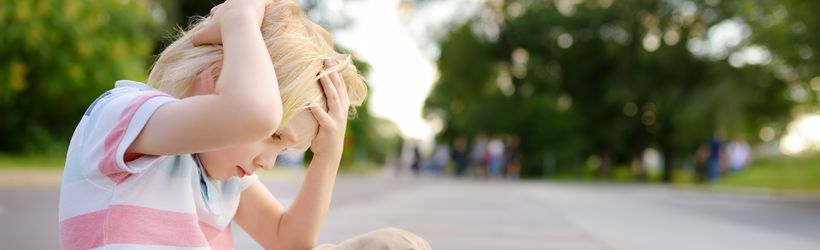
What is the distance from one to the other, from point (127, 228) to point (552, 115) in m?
36.3

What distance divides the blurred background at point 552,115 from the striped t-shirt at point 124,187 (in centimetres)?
45

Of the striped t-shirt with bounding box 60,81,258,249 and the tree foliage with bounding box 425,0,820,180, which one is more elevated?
the striped t-shirt with bounding box 60,81,258,249

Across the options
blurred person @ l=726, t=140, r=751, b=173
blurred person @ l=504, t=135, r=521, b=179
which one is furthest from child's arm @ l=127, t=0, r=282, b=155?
blurred person @ l=504, t=135, r=521, b=179

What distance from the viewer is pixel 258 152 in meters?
1.60

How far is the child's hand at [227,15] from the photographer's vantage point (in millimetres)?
1474

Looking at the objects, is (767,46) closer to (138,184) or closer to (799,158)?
(799,158)

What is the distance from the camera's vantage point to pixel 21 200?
9406 mm

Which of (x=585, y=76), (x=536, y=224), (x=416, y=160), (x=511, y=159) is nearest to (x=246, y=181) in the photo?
(x=536, y=224)

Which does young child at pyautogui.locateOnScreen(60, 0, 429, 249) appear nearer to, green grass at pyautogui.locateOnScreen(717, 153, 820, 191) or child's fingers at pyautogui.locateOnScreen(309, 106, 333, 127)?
child's fingers at pyautogui.locateOnScreen(309, 106, 333, 127)

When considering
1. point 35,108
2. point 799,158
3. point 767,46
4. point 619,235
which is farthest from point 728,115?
point 619,235

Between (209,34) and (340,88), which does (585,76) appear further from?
(209,34)

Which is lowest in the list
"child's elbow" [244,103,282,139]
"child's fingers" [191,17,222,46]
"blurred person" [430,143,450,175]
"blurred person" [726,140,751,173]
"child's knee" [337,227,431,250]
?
"blurred person" [430,143,450,175]

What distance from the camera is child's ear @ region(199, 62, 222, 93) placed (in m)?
1.53

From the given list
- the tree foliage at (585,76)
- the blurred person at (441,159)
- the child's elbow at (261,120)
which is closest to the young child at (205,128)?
the child's elbow at (261,120)
